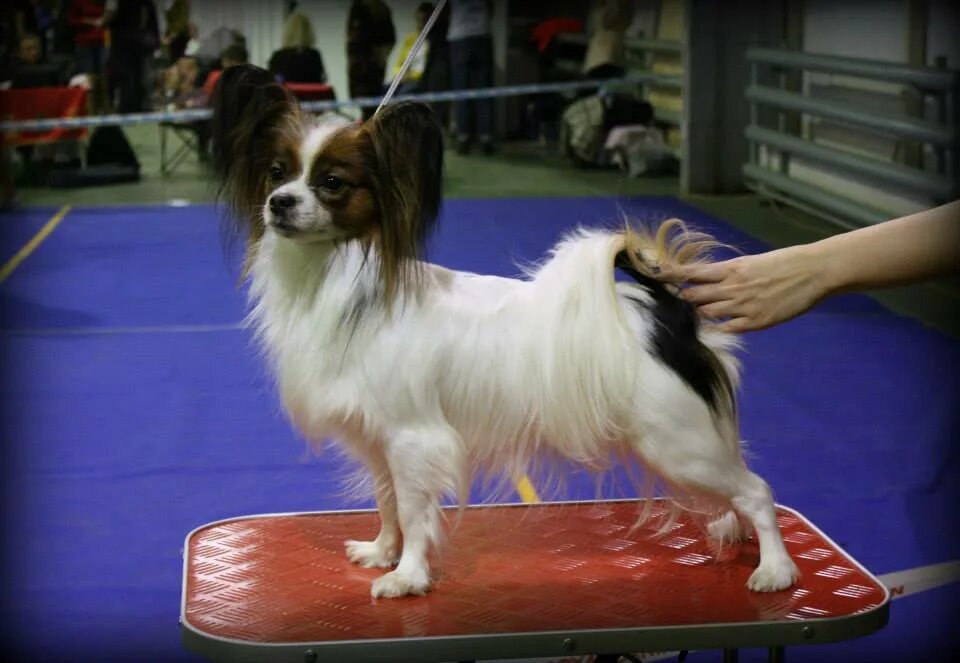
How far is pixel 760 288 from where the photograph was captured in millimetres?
2158

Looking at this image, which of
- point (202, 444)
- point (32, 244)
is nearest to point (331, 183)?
point (202, 444)

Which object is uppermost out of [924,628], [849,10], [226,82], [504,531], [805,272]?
[849,10]

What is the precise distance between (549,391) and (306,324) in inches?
18.2

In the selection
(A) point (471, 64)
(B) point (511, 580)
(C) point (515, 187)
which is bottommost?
(B) point (511, 580)

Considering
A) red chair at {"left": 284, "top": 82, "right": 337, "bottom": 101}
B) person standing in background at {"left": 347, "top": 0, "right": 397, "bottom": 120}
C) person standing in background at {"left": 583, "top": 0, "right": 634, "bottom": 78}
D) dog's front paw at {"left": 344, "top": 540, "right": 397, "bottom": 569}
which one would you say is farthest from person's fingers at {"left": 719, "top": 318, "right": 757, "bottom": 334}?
person standing in background at {"left": 583, "top": 0, "right": 634, "bottom": 78}

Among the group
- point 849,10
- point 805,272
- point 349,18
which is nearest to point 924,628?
point 805,272

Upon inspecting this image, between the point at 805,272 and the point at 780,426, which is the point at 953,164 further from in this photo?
the point at 805,272

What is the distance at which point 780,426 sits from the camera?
457 cm

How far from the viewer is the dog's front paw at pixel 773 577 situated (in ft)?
7.56

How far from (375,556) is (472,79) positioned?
8.27m

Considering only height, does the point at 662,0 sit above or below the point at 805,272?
above

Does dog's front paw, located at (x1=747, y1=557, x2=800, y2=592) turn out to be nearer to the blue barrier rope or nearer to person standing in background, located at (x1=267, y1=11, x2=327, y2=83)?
the blue barrier rope

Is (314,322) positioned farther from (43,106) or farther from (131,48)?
(43,106)

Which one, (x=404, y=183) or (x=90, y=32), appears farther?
(x=90, y=32)
